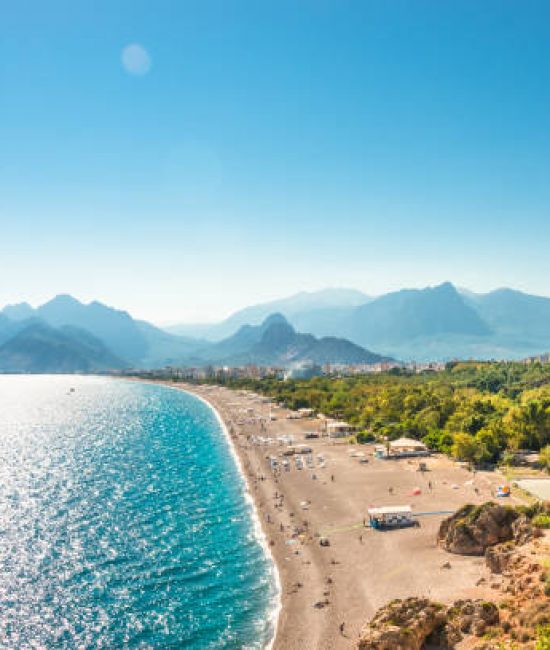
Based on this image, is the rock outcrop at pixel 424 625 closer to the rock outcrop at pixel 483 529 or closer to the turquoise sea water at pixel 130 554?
the turquoise sea water at pixel 130 554

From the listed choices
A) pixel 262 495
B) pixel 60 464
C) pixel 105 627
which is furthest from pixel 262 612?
pixel 60 464

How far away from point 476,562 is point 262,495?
2760cm

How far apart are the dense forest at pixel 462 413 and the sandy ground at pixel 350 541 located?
6.09m

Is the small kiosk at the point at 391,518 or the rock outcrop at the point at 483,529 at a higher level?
the rock outcrop at the point at 483,529

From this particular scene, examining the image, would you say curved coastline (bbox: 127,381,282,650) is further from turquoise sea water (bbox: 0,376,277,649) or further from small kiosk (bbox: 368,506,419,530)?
small kiosk (bbox: 368,506,419,530)

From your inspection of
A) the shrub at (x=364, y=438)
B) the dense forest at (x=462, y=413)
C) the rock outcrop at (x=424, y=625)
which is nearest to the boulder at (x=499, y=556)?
the rock outcrop at (x=424, y=625)

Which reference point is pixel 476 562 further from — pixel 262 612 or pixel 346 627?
pixel 262 612

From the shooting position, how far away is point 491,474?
6197 cm

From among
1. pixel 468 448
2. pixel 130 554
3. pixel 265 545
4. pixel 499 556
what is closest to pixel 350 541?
A: pixel 265 545

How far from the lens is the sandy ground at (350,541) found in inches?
1313

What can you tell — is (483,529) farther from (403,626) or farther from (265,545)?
(265,545)

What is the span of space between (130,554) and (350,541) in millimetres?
19037

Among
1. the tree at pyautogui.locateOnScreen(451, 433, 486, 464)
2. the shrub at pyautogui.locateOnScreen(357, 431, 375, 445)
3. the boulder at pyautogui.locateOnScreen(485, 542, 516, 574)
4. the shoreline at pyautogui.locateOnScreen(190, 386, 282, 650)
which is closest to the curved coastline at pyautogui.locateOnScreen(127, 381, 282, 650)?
the shoreline at pyautogui.locateOnScreen(190, 386, 282, 650)

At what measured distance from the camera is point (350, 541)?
4462cm
